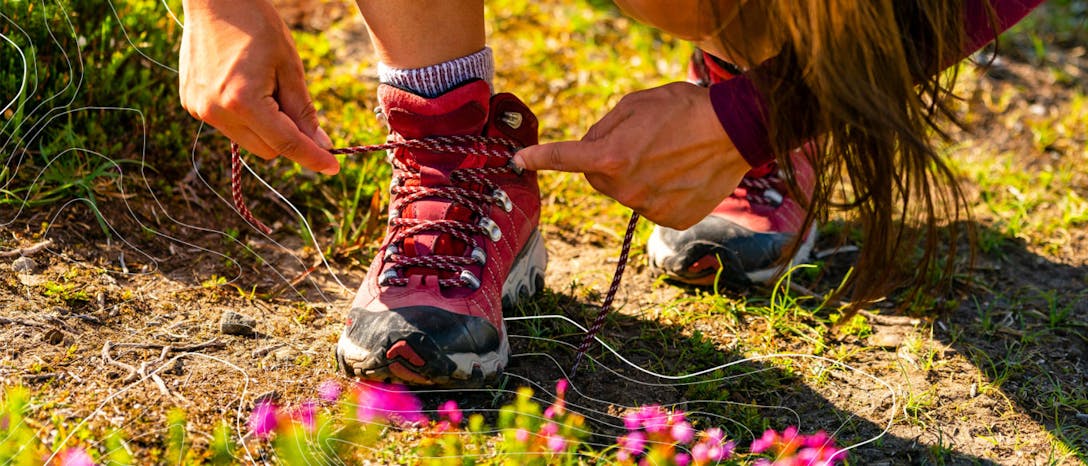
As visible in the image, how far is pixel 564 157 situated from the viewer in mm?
1469

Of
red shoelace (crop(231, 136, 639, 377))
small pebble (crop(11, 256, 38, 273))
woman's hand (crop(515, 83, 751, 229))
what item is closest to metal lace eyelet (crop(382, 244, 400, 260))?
red shoelace (crop(231, 136, 639, 377))

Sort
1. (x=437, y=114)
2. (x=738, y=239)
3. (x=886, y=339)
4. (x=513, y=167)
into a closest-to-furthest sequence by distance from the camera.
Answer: (x=437, y=114) < (x=513, y=167) < (x=886, y=339) < (x=738, y=239)

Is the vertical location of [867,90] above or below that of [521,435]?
above

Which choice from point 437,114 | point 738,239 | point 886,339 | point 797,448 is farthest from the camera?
point 738,239

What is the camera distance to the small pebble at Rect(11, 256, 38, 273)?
178cm

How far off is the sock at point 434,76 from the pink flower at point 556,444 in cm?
62

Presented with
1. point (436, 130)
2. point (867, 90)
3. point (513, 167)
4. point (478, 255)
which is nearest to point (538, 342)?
point (478, 255)

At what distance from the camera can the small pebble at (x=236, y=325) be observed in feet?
5.69

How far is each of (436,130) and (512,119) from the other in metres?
0.15

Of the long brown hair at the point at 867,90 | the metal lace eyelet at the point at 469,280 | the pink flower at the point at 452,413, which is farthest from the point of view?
the metal lace eyelet at the point at 469,280

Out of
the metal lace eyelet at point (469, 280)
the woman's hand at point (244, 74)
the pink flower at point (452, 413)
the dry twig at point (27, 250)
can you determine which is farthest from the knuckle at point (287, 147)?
the dry twig at point (27, 250)

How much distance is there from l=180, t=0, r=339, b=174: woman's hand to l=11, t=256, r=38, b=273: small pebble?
55 cm

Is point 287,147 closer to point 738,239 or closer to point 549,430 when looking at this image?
point 549,430

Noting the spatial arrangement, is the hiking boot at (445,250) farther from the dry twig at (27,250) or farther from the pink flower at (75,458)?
the dry twig at (27,250)
